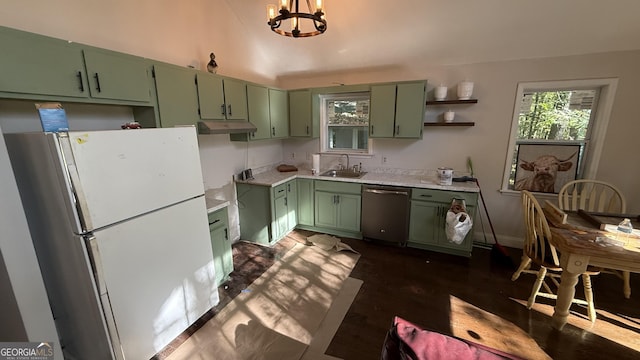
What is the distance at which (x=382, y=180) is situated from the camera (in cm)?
346

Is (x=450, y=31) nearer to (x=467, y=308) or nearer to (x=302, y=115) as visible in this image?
(x=302, y=115)

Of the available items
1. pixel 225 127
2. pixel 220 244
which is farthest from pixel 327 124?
pixel 220 244

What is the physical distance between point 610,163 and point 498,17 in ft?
6.91

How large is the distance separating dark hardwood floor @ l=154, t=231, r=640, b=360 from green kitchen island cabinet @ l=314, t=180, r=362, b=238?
542 millimetres

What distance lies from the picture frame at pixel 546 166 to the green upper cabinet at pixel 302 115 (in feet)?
8.97

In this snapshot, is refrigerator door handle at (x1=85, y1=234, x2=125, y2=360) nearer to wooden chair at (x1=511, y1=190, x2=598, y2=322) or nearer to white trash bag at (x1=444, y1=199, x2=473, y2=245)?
white trash bag at (x1=444, y1=199, x2=473, y2=245)

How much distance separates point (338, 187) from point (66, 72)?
2.85 metres

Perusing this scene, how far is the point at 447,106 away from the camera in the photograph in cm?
344

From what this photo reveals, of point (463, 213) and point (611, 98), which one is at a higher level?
point (611, 98)

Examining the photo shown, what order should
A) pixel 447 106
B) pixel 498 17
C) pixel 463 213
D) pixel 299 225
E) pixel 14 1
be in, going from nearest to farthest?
pixel 14 1
pixel 498 17
pixel 463 213
pixel 447 106
pixel 299 225

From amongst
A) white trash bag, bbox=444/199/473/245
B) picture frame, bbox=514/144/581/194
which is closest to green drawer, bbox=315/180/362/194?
white trash bag, bbox=444/199/473/245

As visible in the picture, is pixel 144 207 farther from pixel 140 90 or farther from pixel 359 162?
pixel 359 162

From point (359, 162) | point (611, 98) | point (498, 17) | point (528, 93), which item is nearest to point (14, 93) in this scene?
point (359, 162)

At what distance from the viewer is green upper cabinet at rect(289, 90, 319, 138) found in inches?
152
